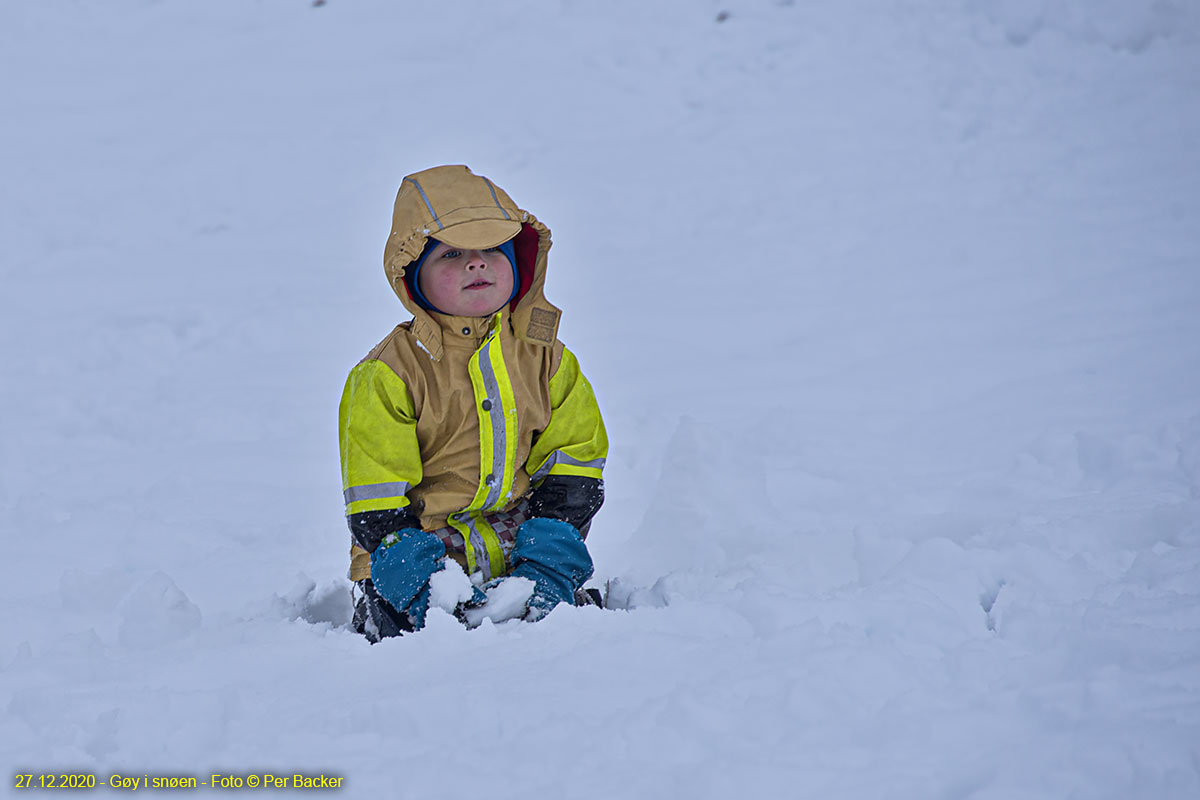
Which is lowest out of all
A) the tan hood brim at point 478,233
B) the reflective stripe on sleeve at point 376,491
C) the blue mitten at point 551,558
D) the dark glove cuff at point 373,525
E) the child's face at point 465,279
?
the blue mitten at point 551,558

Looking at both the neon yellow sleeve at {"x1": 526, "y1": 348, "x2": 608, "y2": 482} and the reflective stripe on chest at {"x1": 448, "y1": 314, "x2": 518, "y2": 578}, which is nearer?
the reflective stripe on chest at {"x1": 448, "y1": 314, "x2": 518, "y2": 578}

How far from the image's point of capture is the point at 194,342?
5.51 m

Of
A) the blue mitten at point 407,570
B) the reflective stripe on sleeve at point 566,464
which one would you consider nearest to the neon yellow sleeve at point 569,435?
the reflective stripe on sleeve at point 566,464

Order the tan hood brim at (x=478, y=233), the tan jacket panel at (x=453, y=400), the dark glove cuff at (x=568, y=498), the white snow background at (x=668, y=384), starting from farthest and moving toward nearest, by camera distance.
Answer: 1. the dark glove cuff at (x=568, y=498)
2. the tan jacket panel at (x=453, y=400)
3. the tan hood brim at (x=478, y=233)
4. the white snow background at (x=668, y=384)

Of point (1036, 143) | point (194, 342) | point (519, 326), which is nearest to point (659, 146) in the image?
point (1036, 143)

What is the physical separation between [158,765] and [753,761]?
3.34 ft

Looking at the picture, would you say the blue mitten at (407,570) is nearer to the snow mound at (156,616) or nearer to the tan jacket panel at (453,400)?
the tan jacket panel at (453,400)

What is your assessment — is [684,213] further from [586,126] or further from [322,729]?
[322,729]

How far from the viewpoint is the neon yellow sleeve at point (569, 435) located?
289 cm

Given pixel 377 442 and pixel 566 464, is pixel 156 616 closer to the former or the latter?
pixel 377 442

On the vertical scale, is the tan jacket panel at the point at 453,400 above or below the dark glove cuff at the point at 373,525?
above

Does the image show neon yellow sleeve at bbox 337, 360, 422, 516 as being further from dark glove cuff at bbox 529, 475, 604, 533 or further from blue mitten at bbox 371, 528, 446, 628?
dark glove cuff at bbox 529, 475, 604, 533

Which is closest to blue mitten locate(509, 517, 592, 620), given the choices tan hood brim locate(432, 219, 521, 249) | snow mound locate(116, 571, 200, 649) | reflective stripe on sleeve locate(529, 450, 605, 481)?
reflective stripe on sleeve locate(529, 450, 605, 481)

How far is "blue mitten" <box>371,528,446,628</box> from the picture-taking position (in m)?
2.59
